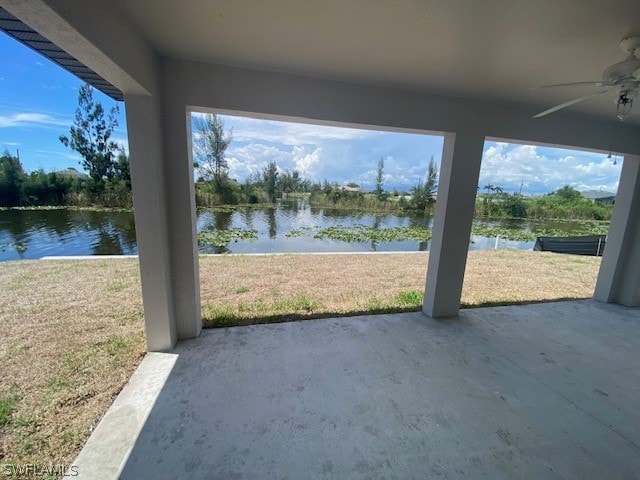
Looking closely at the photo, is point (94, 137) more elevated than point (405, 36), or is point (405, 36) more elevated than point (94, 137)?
point (94, 137)

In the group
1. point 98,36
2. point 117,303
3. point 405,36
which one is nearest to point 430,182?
point 405,36

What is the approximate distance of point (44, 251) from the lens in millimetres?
4988

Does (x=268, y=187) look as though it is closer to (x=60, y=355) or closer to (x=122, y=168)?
(x=122, y=168)

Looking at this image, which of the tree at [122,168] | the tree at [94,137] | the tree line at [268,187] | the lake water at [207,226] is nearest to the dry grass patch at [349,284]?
the lake water at [207,226]

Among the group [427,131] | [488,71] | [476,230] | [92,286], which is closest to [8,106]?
[92,286]

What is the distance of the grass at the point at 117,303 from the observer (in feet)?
5.05

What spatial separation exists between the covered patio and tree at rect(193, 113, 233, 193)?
7742 millimetres

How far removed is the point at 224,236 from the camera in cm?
709

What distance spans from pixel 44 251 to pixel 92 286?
113 inches

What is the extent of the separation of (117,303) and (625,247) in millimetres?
6350

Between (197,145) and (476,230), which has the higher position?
(197,145)

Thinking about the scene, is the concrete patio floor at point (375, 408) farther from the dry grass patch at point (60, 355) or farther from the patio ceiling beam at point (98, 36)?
the patio ceiling beam at point (98, 36)

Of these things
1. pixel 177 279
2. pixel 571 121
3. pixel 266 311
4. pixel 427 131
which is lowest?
pixel 266 311

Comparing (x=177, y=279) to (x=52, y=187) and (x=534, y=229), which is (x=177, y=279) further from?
(x=534, y=229)
